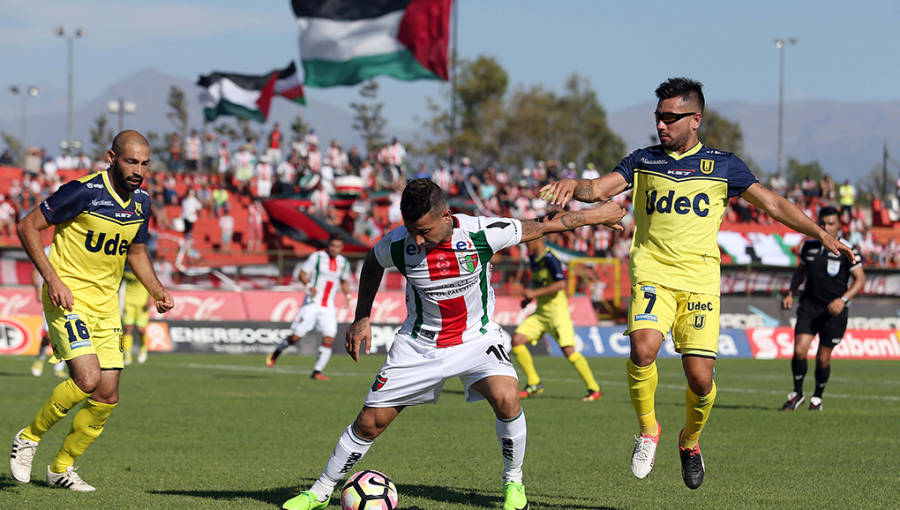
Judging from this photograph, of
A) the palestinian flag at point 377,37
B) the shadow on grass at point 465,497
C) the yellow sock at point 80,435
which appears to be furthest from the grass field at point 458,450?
the palestinian flag at point 377,37

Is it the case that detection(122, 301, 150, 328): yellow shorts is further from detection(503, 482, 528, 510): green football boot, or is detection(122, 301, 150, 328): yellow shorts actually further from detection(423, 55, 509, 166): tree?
detection(423, 55, 509, 166): tree

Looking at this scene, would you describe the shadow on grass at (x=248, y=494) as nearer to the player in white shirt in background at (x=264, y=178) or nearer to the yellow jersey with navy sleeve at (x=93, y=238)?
the yellow jersey with navy sleeve at (x=93, y=238)

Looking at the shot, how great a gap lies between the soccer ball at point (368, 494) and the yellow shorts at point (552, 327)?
8.23 metres

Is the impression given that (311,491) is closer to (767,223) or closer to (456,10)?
(456,10)

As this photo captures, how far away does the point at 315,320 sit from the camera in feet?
55.0

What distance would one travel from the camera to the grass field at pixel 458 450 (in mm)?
6332

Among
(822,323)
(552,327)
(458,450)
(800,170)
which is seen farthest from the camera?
(800,170)

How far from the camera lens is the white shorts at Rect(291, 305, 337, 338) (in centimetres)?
1661

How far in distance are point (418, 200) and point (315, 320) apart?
465 inches

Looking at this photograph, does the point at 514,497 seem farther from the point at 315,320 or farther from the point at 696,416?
the point at 315,320

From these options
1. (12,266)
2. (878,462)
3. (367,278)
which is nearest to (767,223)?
(12,266)

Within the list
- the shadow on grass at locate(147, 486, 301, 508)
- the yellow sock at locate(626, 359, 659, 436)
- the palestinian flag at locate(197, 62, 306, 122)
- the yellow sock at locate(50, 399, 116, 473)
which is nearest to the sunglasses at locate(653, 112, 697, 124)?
the yellow sock at locate(626, 359, 659, 436)

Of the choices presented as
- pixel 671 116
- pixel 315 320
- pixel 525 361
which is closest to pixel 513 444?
pixel 671 116

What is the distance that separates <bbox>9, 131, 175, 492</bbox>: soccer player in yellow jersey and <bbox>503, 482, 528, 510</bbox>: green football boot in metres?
3.04
